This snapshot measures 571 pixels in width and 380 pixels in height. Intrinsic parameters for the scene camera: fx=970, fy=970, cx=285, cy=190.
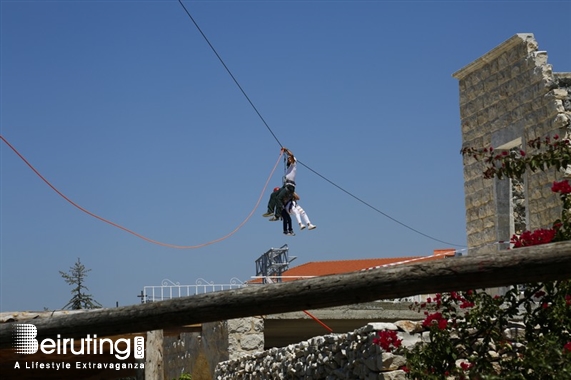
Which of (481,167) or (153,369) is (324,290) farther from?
(481,167)

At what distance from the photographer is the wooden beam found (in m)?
4.23

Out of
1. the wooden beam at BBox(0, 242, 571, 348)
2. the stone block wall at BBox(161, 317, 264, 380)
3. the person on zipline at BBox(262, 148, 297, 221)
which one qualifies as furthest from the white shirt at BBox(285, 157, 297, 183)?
the wooden beam at BBox(0, 242, 571, 348)

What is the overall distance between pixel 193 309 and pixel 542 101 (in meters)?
9.84

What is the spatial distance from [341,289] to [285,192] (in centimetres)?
1084

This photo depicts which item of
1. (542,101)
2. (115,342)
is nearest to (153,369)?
(115,342)

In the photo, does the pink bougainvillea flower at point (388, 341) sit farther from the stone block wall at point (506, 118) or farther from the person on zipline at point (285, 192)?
the person on zipline at point (285, 192)

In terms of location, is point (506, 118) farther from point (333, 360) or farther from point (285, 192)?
point (333, 360)

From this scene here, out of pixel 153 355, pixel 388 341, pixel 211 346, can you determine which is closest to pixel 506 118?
pixel 211 346

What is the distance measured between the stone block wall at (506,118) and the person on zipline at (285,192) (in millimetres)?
2769

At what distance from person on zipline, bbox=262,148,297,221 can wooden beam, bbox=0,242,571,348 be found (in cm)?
1013

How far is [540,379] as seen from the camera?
686 cm

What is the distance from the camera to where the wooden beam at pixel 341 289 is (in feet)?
13.9

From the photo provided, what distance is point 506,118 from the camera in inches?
567

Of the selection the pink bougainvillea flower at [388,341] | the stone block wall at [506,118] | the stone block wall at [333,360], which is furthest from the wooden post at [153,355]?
the stone block wall at [506,118]
